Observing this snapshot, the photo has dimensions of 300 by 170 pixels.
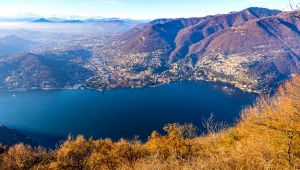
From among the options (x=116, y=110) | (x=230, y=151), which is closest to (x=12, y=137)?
(x=116, y=110)

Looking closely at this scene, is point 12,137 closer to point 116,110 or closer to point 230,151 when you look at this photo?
point 116,110

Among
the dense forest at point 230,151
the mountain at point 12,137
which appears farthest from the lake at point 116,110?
the dense forest at point 230,151

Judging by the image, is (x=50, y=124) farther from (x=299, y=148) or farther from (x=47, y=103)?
(x=299, y=148)

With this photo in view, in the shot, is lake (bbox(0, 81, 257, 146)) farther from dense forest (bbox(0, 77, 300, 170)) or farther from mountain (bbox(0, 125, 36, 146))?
dense forest (bbox(0, 77, 300, 170))

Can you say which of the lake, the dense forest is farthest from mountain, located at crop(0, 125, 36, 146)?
the dense forest

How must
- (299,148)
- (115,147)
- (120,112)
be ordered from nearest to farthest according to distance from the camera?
(299,148) → (115,147) → (120,112)

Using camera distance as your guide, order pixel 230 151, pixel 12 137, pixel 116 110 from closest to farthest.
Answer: pixel 230 151 < pixel 12 137 < pixel 116 110

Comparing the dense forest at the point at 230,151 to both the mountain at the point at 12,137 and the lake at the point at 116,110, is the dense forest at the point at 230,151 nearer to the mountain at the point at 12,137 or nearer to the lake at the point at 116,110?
the mountain at the point at 12,137

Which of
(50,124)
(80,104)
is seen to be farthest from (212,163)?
(80,104)
